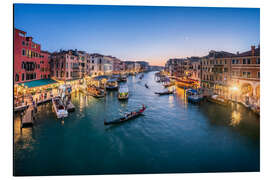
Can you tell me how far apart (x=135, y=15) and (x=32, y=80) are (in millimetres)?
9185

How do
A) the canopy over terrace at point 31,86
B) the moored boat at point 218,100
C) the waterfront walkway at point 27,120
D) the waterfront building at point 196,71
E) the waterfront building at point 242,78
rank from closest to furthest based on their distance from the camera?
1. the waterfront building at point 242,78
2. the waterfront walkway at point 27,120
3. the canopy over terrace at point 31,86
4. the moored boat at point 218,100
5. the waterfront building at point 196,71

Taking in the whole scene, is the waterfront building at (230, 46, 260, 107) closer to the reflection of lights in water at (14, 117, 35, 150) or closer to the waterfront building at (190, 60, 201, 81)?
the waterfront building at (190, 60, 201, 81)

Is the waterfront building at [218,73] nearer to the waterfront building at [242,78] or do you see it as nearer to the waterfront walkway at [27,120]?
the waterfront building at [242,78]

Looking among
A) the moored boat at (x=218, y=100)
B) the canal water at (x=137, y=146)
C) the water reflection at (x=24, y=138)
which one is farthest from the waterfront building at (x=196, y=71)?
the water reflection at (x=24, y=138)

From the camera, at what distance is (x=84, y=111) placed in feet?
33.6

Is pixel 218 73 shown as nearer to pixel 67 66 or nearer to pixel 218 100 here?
pixel 218 100

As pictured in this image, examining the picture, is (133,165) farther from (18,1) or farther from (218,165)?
(18,1)

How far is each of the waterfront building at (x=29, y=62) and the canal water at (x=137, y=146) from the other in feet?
9.76

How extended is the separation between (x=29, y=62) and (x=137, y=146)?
29.8 ft

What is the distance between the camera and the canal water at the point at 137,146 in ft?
14.7

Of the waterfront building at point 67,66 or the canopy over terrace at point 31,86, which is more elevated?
the waterfront building at point 67,66

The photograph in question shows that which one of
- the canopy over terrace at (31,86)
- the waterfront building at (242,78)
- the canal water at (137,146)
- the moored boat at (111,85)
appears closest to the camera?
the canal water at (137,146)

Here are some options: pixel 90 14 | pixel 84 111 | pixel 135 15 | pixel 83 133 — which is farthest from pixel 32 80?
pixel 135 15

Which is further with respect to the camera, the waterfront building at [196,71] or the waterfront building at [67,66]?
the waterfront building at [196,71]
